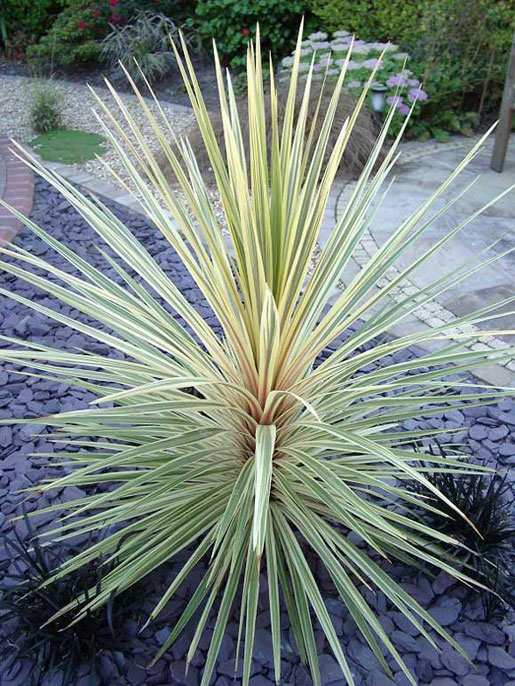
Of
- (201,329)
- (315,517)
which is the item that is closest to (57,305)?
(201,329)

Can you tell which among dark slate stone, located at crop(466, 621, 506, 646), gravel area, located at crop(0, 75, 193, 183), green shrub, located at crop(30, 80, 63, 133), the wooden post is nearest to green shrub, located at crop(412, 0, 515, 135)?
the wooden post

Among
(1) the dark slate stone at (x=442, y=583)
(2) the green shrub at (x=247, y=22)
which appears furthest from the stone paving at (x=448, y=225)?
(2) the green shrub at (x=247, y=22)

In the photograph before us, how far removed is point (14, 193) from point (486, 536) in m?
3.58

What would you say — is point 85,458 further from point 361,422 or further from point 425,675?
point 425,675

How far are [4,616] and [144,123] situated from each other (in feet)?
16.2

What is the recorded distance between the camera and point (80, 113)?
611 cm

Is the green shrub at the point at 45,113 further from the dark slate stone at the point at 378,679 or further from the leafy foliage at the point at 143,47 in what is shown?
the dark slate stone at the point at 378,679

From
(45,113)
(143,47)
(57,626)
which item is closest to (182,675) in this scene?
(57,626)

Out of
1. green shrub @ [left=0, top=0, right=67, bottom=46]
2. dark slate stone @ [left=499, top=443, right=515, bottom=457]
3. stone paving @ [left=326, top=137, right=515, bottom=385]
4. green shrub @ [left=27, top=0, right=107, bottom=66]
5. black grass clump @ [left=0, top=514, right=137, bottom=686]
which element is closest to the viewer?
black grass clump @ [left=0, top=514, right=137, bottom=686]

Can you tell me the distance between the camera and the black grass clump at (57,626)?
1.49m

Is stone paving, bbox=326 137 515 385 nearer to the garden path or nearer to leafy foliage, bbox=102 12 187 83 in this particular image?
the garden path

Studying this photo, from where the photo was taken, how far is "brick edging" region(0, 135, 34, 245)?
12.0 feet

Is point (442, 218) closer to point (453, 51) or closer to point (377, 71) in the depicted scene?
point (377, 71)

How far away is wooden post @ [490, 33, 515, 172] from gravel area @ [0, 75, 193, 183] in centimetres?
227
